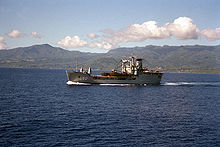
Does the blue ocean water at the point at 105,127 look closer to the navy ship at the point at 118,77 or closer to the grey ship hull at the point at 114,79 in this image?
the grey ship hull at the point at 114,79

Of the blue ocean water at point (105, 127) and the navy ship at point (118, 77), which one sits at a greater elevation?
the navy ship at point (118, 77)

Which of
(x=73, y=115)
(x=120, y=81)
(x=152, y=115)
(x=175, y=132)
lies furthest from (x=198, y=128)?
(x=120, y=81)

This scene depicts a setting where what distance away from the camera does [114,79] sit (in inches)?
4542

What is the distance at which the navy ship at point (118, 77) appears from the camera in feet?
360

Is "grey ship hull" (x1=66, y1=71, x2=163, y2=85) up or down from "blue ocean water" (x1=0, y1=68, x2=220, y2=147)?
up

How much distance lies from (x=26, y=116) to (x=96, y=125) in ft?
51.0

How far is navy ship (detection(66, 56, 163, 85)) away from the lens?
110 meters

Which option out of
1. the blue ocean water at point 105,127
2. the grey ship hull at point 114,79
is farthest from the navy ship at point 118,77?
the blue ocean water at point 105,127

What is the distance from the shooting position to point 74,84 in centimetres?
11088

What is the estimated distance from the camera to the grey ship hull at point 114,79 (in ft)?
360

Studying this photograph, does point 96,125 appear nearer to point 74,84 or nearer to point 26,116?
point 26,116

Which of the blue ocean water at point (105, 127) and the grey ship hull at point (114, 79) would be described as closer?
the blue ocean water at point (105, 127)

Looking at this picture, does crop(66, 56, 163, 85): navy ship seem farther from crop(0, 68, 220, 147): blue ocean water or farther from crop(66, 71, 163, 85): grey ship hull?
crop(0, 68, 220, 147): blue ocean water

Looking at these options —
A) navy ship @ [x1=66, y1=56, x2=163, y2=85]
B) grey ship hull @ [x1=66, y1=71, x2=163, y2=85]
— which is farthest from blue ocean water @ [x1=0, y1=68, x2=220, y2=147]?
navy ship @ [x1=66, y1=56, x2=163, y2=85]
